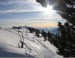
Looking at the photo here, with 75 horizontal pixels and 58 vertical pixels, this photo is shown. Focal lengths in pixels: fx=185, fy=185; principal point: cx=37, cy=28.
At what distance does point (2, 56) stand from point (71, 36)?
12.3 feet

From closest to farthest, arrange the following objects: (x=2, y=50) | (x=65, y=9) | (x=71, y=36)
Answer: (x=65, y=9), (x=2, y=50), (x=71, y=36)

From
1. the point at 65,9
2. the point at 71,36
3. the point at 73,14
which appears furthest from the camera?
the point at 71,36

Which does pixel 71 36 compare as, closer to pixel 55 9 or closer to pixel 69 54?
pixel 69 54

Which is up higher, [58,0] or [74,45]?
[58,0]

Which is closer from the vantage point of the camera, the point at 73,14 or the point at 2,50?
the point at 73,14

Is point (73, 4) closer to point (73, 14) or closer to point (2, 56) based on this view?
point (73, 14)

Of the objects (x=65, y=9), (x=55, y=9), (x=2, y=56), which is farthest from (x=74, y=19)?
(x=2, y=56)

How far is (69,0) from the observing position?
6.61 m

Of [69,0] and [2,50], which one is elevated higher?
[69,0]

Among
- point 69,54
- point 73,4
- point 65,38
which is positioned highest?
point 73,4

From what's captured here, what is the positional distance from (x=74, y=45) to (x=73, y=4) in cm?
307

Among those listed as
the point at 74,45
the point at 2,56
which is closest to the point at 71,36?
the point at 74,45

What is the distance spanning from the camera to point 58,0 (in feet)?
20.4

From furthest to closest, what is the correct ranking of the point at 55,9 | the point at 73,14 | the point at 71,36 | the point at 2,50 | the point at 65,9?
the point at 71,36
the point at 2,50
the point at 73,14
the point at 65,9
the point at 55,9
